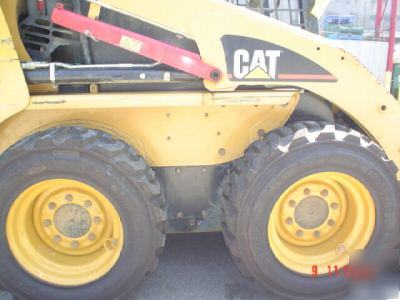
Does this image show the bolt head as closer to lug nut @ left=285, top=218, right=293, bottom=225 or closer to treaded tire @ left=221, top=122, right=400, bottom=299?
treaded tire @ left=221, top=122, right=400, bottom=299

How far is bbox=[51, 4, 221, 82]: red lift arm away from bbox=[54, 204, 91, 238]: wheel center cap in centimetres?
107

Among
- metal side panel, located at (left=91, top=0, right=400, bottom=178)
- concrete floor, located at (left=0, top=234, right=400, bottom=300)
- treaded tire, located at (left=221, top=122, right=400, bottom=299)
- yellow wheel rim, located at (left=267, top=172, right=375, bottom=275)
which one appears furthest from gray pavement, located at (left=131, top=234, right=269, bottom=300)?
metal side panel, located at (left=91, top=0, right=400, bottom=178)

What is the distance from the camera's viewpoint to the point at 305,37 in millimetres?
2988

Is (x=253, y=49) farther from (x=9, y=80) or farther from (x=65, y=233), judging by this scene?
(x=65, y=233)

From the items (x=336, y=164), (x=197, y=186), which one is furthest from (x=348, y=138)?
(x=197, y=186)

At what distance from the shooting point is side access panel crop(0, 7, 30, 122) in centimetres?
285

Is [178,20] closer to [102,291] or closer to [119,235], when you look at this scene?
[119,235]

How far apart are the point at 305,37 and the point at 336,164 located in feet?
2.61

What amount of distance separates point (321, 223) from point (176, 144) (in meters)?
1.09

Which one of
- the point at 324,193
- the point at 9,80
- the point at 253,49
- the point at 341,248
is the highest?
the point at 253,49

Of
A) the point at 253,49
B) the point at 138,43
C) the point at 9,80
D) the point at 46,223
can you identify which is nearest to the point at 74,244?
the point at 46,223

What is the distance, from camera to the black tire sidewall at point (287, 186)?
2939 mm

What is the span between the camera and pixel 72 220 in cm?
317

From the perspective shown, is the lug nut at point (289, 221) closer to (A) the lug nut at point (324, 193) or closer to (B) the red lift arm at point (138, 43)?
(A) the lug nut at point (324, 193)
